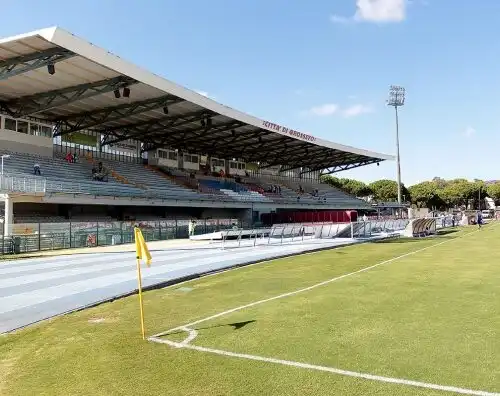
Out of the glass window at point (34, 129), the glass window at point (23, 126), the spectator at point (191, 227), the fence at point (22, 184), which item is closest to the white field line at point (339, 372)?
the fence at point (22, 184)

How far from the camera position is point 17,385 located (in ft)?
16.8

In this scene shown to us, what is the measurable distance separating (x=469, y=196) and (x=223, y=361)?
135m

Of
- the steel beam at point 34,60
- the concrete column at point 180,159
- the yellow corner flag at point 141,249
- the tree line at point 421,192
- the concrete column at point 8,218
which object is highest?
the steel beam at point 34,60

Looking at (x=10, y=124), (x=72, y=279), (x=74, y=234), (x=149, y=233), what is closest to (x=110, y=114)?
(x=10, y=124)

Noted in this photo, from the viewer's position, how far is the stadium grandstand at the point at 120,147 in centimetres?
2806

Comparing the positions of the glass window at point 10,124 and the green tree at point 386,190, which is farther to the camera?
the green tree at point 386,190

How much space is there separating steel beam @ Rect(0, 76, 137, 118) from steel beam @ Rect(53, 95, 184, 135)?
14.3ft

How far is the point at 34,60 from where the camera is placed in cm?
2570

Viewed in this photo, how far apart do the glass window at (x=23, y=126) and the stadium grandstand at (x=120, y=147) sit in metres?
0.10

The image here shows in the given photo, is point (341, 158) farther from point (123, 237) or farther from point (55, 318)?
point (55, 318)

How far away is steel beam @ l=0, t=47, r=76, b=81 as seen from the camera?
24281 millimetres

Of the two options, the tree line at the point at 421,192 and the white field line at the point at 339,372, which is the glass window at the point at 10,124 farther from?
the tree line at the point at 421,192

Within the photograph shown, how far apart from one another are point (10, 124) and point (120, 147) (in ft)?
48.7

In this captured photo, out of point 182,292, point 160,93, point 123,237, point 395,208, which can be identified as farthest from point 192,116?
point 395,208
